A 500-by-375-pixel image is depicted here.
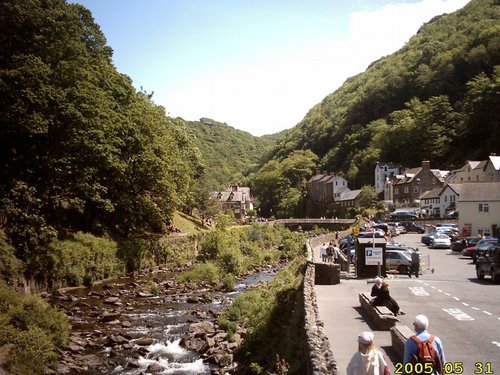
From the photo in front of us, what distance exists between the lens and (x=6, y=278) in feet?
93.2

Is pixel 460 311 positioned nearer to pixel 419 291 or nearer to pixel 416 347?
A: pixel 419 291

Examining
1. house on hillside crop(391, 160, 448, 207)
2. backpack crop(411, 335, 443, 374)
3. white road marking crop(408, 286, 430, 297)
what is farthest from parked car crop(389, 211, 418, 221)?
backpack crop(411, 335, 443, 374)

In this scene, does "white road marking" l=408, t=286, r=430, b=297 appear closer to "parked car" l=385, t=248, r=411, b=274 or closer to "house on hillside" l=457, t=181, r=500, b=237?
"parked car" l=385, t=248, r=411, b=274

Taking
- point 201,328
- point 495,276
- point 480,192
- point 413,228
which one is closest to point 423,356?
point 201,328

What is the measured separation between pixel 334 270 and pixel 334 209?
111478 millimetres

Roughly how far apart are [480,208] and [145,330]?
163 feet

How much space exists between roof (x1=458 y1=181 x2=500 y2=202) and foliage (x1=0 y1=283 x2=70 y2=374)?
53328 millimetres

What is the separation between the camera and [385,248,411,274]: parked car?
3228 cm

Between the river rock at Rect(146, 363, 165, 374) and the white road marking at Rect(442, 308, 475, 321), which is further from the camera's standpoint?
the river rock at Rect(146, 363, 165, 374)

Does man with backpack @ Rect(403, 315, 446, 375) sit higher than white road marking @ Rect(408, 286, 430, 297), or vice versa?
man with backpack @ Rect(403, 315, 446, 375)

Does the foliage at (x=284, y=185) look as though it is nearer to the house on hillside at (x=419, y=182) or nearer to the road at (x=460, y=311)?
the house on hillside at (x=419, y=182)

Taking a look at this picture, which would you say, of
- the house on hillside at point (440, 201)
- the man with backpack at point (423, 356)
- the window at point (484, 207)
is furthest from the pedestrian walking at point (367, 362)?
the house on hillside at point (440, 201)

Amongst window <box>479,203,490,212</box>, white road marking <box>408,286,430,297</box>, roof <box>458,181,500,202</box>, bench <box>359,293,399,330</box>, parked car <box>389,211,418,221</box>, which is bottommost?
white road marking <box>408,286,430,297</box>

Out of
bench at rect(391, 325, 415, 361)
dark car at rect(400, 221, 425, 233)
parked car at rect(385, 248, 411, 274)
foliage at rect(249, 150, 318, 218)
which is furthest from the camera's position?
foliage at rect(249, 150, 318, 218)
